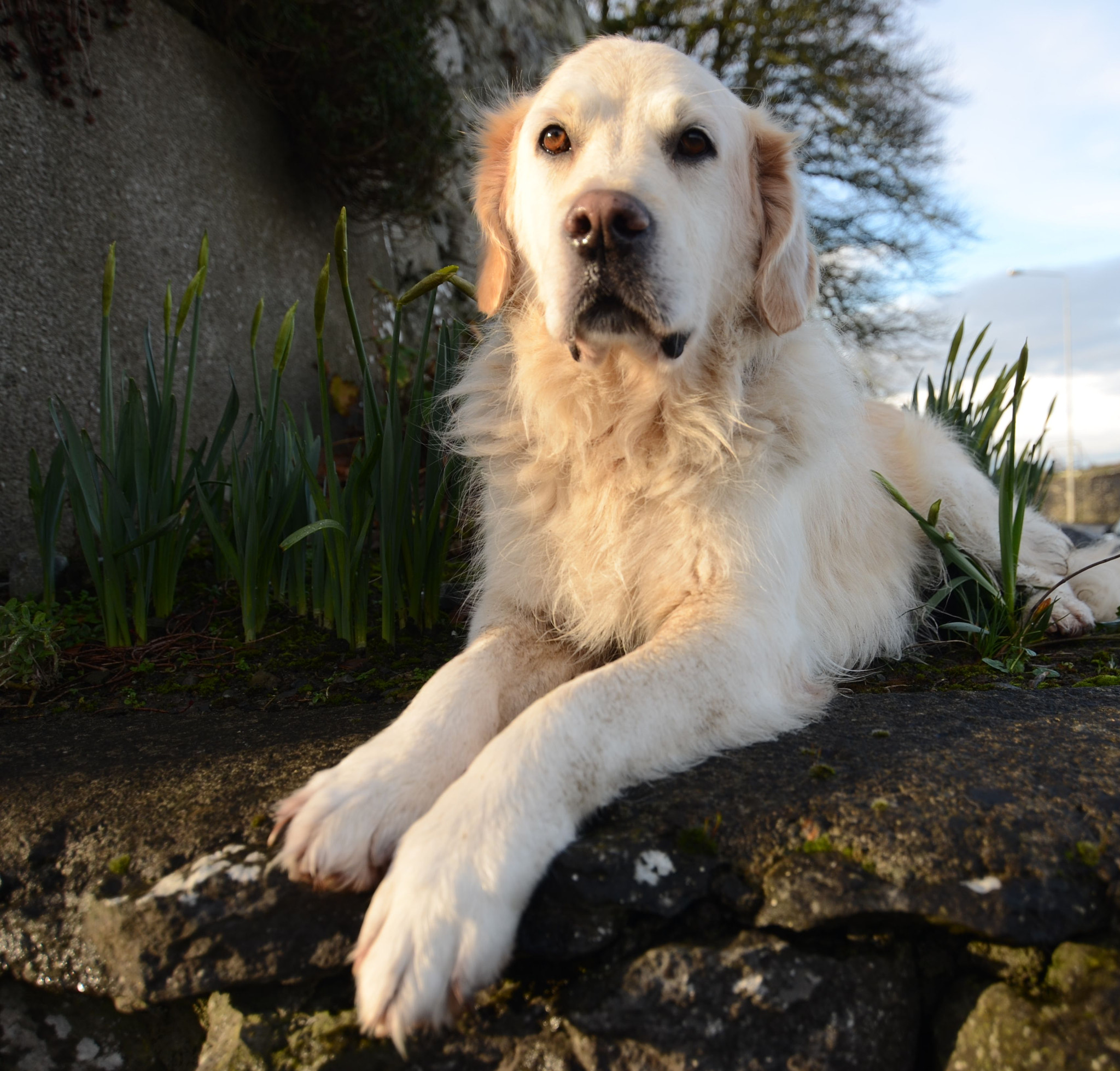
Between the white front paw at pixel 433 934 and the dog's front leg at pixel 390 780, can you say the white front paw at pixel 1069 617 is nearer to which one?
the dog's front leg at pixel 390 780

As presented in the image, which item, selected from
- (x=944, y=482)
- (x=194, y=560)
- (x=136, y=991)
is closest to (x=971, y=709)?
(x=944, y=482)

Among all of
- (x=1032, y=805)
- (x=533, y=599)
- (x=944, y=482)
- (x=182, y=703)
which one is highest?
(x=944, y=482)

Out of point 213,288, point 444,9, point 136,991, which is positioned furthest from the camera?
point 444,9

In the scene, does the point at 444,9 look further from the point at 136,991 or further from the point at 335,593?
the point at 136,991

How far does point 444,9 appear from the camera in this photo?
6.17 metres

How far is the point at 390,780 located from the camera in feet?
4.33

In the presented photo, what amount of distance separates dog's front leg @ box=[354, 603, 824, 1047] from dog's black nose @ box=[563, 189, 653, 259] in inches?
30.5

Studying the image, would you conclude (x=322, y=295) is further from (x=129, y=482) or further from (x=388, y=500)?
(x=129, y=482)

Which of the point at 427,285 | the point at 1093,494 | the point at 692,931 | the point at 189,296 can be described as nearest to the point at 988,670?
the point at 692,931

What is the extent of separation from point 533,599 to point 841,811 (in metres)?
0.93

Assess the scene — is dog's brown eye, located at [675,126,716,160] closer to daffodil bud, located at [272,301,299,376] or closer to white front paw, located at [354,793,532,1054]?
daffodil bud, located at [272,301,299,376]

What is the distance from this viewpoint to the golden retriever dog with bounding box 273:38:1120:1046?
1237 millimetres

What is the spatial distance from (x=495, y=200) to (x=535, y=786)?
1.71m

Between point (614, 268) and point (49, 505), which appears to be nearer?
point (614, 268)
